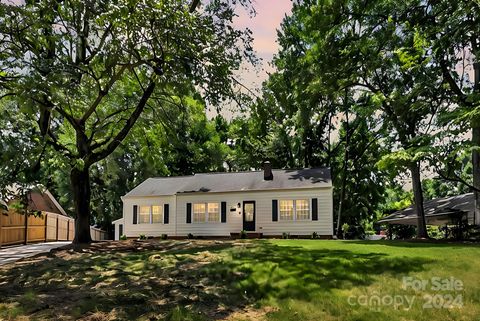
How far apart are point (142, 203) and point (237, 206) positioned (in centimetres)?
692

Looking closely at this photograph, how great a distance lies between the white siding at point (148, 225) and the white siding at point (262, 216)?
59 centimetres

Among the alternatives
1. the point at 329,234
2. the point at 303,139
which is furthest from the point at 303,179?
the point at 303,139

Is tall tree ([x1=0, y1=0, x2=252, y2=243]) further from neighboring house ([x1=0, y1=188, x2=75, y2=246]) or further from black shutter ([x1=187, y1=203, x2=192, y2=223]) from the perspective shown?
black shutter ([x1=187, y1=203, x2=192, y2=223])

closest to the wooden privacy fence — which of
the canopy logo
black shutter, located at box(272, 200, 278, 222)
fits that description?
black shutter, located at box(272, 200, 278, 222)

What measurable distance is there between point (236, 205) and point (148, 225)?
642cm

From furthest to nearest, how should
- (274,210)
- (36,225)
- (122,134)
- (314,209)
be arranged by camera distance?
(36,225) < (274,210) < (314,209) < (122,134)

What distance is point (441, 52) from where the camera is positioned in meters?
18.9

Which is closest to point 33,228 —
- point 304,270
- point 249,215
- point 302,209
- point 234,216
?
point 234,216

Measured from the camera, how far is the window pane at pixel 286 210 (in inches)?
977

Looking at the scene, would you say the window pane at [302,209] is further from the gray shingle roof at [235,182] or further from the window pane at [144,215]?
the window pane at [144,215]

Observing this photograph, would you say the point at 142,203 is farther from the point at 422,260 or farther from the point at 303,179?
the point at 422,260

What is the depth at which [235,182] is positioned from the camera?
27.4 metres

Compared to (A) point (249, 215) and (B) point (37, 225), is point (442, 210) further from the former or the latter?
(B) point (37, 225)

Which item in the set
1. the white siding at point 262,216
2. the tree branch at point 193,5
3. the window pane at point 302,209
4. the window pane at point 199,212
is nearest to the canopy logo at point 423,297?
the tree branch at point 193,5
